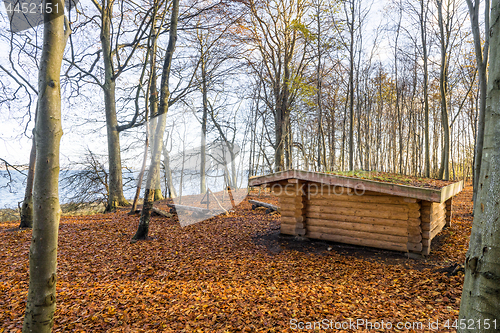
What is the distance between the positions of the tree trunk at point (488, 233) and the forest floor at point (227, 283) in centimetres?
186

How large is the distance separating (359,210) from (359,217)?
192 millimetres

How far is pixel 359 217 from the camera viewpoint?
22.6ft

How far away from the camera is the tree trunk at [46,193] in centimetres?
235

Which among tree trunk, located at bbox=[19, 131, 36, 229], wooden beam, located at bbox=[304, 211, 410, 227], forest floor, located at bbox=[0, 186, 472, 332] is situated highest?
tree trunk, located at bbox=[19, 131, 36, 229]

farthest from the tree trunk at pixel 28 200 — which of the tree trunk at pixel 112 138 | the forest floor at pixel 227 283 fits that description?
the tree trunk at pixel 112 138

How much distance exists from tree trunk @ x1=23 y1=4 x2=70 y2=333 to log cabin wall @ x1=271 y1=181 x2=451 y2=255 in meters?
5.99

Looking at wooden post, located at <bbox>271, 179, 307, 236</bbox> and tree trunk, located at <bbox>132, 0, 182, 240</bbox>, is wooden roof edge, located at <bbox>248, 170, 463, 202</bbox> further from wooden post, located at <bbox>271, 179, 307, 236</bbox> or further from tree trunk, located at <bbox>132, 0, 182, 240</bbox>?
tree trunk, located at <bbox>132, 0, 182, 240</bbox>

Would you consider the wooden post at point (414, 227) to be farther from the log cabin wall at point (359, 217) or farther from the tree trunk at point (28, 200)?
the tree trunk at point (28, 200)

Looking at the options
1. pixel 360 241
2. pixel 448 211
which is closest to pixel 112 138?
pixel 360 241

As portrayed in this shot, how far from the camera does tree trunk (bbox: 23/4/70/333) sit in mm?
2350

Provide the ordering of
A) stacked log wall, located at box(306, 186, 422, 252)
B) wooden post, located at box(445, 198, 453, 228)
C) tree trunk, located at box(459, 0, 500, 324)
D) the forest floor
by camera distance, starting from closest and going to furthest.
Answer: tree trunk, located at box(459, 0, 500, 324) → the forest floor → stacked log wall, located at box(306, 186, 422, 252) → wooden post, located at box(445, 198, 453, 228)

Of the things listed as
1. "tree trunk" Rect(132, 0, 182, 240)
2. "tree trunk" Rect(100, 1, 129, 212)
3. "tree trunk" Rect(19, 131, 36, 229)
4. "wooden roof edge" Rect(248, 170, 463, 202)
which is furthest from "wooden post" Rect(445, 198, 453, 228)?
"tree trunk" Rect(19, 131, 36, 229)

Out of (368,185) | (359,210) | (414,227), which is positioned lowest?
(414,227)

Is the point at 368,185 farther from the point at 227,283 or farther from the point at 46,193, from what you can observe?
the point at 46,193
